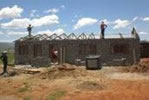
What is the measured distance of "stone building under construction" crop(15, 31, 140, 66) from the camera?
3247 centimetres

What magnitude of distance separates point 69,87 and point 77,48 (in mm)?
16715

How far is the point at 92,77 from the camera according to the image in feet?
69.4

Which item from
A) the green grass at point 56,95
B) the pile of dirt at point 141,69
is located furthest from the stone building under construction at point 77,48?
the green grass at point 56,95

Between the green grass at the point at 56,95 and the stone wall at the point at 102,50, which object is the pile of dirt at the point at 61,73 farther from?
the stone wall at the point at 102,50

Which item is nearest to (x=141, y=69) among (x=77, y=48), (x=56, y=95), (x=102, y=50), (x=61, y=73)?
(x=61, y=73)

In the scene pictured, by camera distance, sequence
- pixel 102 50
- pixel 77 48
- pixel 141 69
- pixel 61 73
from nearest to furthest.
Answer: pixel 61 73 < pixel 141 69 < pixel 102 50 < pixel 77 48

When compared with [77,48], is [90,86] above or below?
below

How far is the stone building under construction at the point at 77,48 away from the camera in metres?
32.5

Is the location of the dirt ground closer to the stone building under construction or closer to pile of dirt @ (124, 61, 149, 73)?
pile of dirt @ (124, 61, 149, 73)

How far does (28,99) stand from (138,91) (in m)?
5.66

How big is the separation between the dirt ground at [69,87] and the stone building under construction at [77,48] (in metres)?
9.25

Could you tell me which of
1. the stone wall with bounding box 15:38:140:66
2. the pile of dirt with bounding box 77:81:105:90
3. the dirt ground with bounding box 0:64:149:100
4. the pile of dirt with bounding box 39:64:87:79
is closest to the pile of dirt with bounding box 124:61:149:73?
the dirt ground with bounding box 0:64:149:100

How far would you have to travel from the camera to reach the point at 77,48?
34.2 m

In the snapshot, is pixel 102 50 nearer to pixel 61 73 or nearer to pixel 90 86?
pixel 61 73
